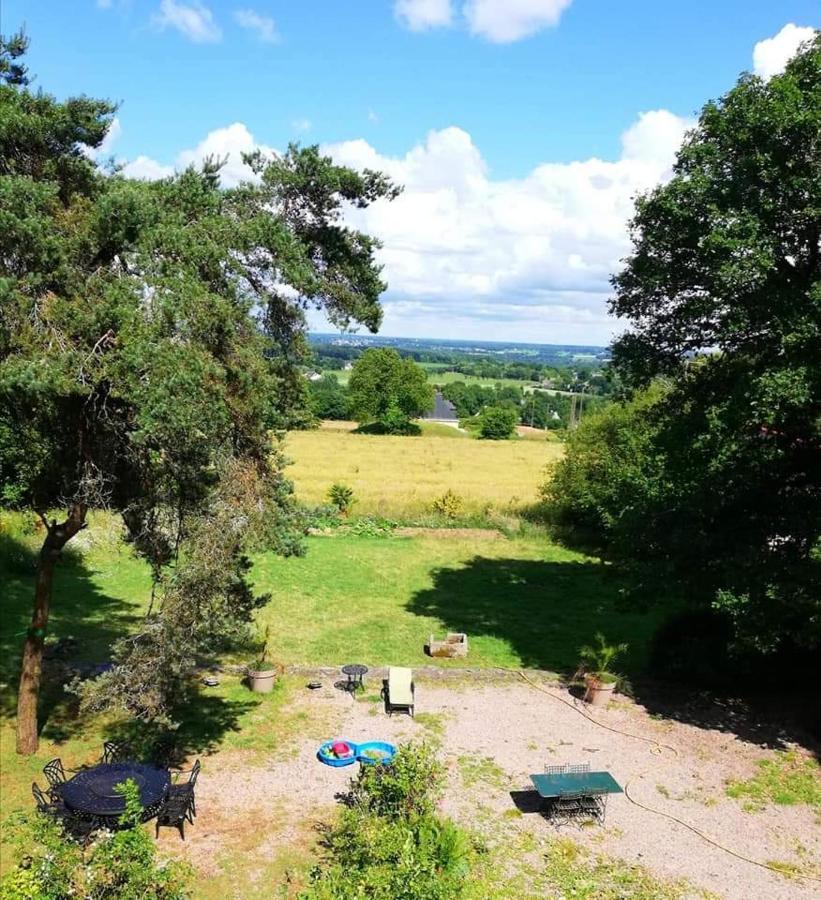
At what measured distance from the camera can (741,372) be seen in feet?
46.1

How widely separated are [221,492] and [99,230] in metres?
3.56

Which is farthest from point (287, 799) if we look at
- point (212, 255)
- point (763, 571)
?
point (763, 571)

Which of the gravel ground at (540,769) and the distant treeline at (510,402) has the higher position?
the distant treeline at (510,402)

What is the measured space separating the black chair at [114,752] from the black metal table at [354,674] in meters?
4.53

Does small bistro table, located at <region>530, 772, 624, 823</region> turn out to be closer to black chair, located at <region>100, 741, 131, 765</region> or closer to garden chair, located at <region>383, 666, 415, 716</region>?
garden chair, located at <region>383, 666, 415, 716</region>

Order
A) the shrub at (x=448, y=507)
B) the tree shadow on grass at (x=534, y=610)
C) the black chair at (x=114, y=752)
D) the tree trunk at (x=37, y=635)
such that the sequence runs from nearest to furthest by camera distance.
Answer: the tree trunk at (x=37, y=635)
the black chair at (x=114, y=752)
the tree shadow on grass at (x=534, y=610)
the shrub at (x=448, y=507)

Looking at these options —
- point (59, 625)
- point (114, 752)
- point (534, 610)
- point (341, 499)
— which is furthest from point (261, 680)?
point (341, 499)

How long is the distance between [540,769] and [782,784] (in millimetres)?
3939

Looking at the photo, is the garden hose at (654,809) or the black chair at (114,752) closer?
the garden hose at (654,809)

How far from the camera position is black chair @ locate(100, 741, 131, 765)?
35.5 ft

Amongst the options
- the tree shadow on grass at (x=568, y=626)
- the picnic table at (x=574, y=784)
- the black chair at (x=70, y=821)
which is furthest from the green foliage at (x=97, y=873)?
the tree shadow on grass at (x=568, y=626)

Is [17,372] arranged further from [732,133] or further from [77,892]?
[732,133]

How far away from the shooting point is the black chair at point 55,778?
31.3 ft

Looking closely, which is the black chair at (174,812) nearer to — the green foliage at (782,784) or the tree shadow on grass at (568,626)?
the green foliage at (782,784)
